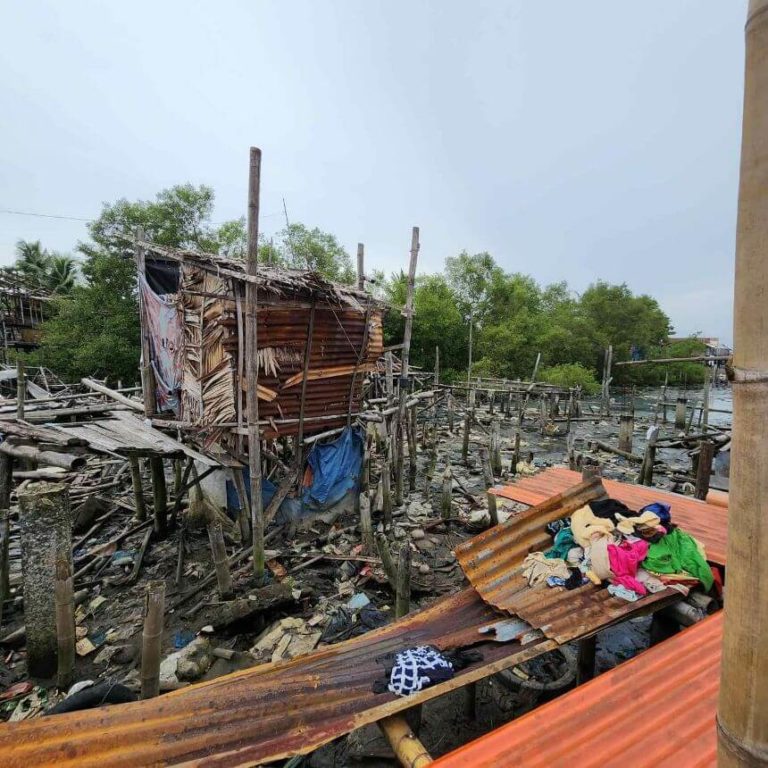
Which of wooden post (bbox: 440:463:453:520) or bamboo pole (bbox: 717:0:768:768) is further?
wooden post (bbox: 440:463:453:520)

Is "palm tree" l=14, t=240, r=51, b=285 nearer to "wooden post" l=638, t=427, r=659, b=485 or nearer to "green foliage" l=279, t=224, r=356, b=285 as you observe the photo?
"green foliage" l=279, t=224, r=356, b=285

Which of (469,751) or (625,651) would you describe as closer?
(469,751)

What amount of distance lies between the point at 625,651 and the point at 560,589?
2.86 m

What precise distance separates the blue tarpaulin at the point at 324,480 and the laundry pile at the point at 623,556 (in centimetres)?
520

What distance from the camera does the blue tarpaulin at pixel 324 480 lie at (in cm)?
890

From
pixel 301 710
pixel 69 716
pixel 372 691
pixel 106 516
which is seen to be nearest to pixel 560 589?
pixel 372 691

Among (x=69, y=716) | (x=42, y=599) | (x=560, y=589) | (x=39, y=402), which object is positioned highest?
(x=39, y=402)

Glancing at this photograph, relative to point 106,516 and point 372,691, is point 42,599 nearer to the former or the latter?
point 372,691

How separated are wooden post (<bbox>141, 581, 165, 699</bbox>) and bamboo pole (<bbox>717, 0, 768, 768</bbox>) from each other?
445cm

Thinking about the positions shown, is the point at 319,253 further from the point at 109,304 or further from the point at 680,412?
the point at 680,412

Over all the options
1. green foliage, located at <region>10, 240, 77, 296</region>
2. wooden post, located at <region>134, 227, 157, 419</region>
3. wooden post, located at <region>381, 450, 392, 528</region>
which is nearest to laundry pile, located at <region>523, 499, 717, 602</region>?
wooden post, located at <region>381, 450, 392, 528</region>

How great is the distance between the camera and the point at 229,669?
18.0 feet

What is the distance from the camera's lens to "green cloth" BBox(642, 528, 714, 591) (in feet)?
13.8

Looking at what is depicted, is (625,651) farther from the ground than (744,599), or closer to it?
closer to it
